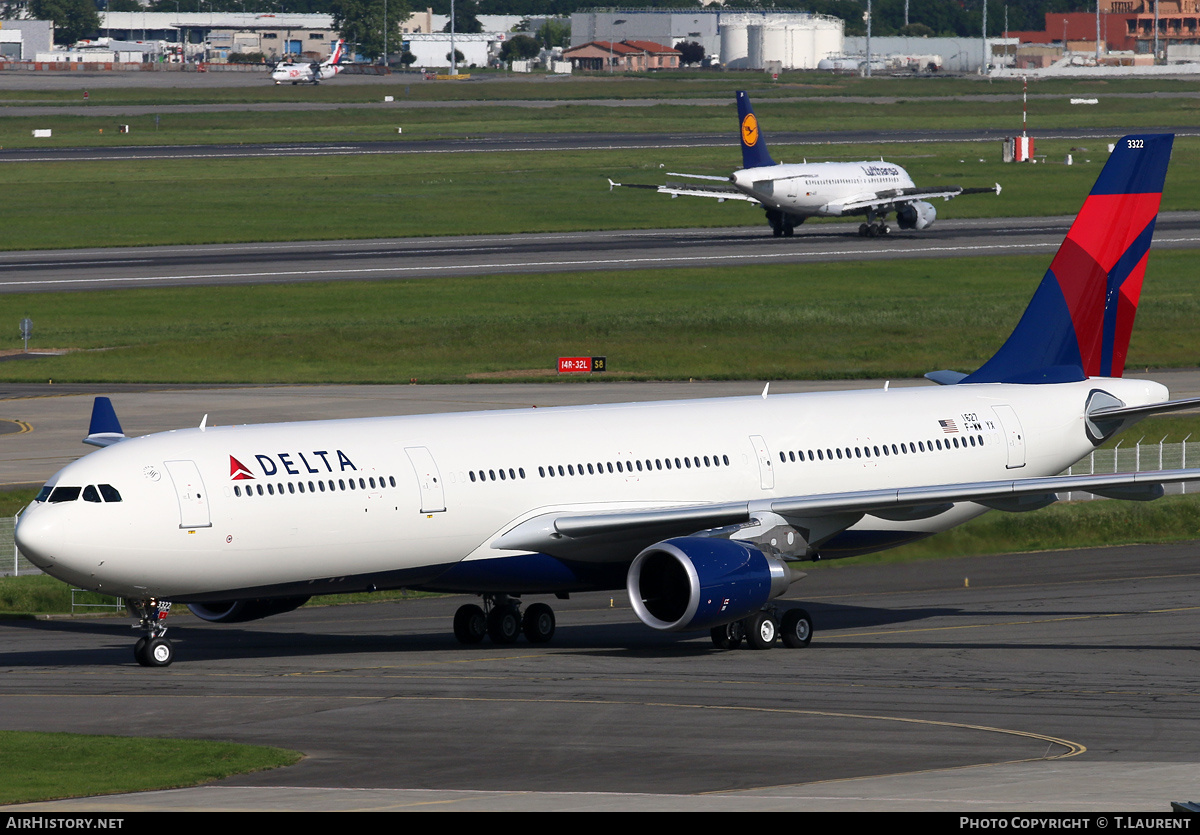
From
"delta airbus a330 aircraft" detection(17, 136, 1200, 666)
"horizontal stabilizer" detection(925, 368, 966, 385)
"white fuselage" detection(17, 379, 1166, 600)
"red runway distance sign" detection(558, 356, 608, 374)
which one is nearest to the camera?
"white fuselage" detection(17, 379, 1166, 600)

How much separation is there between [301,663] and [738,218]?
113 meters

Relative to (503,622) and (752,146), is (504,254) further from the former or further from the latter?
(503,622)

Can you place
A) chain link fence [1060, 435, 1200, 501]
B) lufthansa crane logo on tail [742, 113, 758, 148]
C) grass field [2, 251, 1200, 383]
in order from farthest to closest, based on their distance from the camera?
lufthansa crane logo on tail [742, 113, 758, 148], grass field [2, 251, 1200, 383], chain link fence [1060, 435, 1200, 501]

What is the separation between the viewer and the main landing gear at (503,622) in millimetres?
40031

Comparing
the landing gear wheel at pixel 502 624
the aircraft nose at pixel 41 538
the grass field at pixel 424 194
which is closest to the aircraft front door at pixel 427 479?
the landing gear wheel at pixel 502 624

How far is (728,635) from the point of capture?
127 ft

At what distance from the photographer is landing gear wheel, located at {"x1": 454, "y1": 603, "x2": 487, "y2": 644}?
40.1 m

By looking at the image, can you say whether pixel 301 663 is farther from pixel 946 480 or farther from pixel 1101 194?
pixel 1101 194

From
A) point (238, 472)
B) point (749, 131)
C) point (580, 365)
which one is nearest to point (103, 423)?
point (238, 472)

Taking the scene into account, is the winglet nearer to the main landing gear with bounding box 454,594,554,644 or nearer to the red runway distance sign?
the main landing gear with bounding box 454,594,554,644

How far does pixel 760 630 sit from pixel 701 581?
361cm

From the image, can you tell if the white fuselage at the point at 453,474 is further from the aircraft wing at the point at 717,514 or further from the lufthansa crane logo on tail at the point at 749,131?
the lufthansa crane logo on tail at the point at 749,131

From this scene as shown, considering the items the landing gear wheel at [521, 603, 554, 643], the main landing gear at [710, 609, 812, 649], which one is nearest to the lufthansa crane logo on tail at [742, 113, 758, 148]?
the landing gear wheel at [521, 603, 554, 643]

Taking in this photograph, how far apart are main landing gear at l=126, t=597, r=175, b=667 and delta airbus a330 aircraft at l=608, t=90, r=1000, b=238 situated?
301ft
